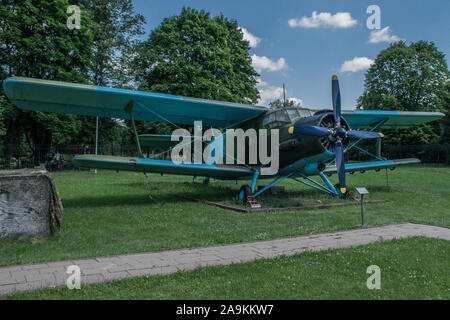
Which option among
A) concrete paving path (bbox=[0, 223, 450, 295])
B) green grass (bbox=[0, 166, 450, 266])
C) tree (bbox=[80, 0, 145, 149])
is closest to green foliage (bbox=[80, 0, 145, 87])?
tree (bbox=[80, 0, 145, 149])

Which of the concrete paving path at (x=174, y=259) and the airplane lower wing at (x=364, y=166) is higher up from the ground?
the airplane lower wing at (x=364, y=166)

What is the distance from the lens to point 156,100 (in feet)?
34.6

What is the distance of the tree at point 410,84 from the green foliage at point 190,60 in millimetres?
18263

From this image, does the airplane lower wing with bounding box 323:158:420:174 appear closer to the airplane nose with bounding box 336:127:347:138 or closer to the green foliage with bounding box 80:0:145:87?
the airplane nose with bounding box 336:127:347:138

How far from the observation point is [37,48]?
24281 mm

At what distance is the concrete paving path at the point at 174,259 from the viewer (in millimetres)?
3721

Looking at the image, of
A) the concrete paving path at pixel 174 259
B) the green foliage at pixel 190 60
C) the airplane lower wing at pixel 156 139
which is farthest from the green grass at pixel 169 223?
the green foliage at pixel 190 60

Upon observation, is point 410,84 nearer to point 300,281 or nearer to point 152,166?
point 152,166

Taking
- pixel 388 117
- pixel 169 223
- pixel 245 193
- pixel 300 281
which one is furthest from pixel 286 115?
pixel 300 281

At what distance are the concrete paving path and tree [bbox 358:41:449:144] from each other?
34638mm

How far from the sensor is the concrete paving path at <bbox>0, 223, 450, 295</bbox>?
3.72 meters

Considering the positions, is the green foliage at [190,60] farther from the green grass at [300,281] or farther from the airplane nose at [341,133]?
the green grass at [300,281]
